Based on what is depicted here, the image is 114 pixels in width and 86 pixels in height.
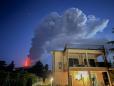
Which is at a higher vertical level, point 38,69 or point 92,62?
point 92,62

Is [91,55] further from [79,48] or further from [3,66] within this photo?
[3,66]

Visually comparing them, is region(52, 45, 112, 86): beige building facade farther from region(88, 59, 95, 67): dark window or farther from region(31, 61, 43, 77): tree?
region(31, 61, 43, 77): tree

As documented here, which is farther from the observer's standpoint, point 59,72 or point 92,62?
point 92,62

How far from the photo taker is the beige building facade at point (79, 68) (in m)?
19.0

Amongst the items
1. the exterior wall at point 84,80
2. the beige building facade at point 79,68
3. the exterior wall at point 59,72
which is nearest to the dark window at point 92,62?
the beige building facade at point 79,68

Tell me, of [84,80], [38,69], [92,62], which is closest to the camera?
[84,80]

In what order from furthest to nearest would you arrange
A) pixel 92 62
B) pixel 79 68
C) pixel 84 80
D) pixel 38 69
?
pixel 38 69
pixel 92 62
pixel 84 80
pixel 79 68

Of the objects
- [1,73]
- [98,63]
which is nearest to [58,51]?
[98,63]

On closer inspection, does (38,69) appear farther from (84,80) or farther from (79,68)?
(79,68)

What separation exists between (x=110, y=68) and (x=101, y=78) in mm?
2598

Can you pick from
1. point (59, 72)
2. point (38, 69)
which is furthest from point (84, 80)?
point (38, 69)

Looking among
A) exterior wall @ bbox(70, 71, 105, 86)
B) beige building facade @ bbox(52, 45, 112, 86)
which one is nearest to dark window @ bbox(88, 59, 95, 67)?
beige building facade @ bbox(52, 45, 112, 86)

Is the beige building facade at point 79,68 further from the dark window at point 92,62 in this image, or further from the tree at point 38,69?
the tree at point 38,69

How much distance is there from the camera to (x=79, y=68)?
1847 centimetres
